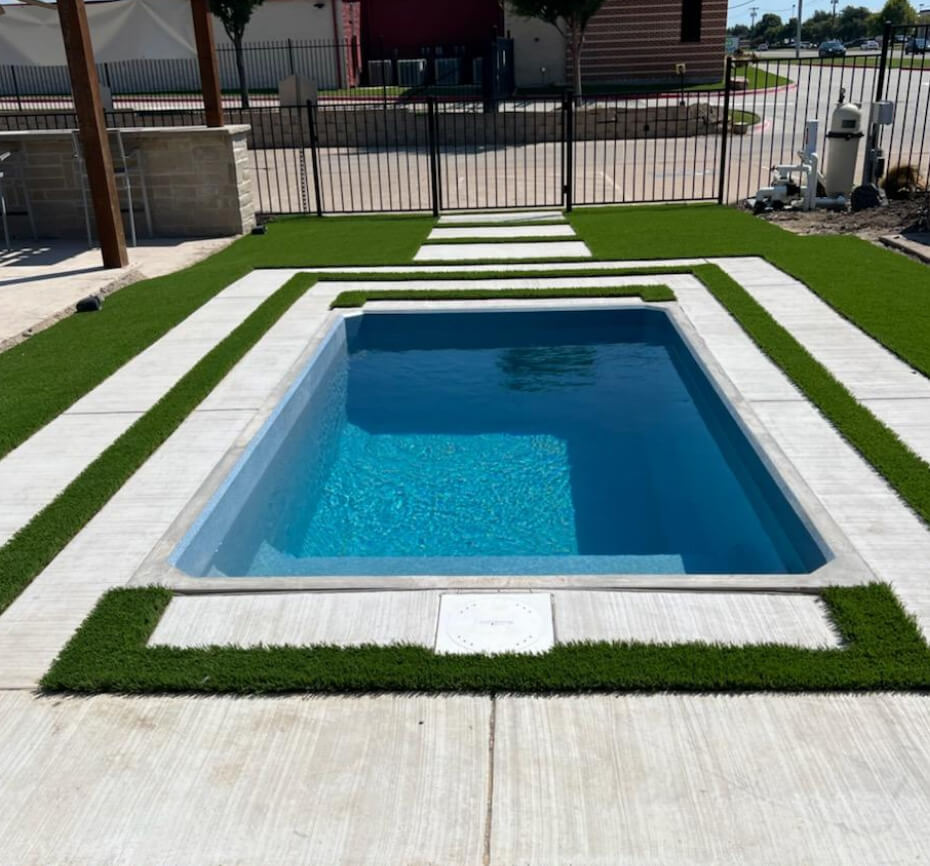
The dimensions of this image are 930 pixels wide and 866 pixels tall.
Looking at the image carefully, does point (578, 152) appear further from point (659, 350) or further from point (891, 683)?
point (891, 683)

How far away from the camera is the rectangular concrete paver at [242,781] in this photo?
110 inches

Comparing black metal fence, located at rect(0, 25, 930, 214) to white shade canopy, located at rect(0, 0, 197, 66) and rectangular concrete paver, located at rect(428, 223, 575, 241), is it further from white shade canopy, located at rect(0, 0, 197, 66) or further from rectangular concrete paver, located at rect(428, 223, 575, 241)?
white shade canopy, located at rect(0, 0, 197, 66)

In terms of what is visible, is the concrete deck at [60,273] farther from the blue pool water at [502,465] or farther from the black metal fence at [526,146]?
the blue pool water at [502,465]

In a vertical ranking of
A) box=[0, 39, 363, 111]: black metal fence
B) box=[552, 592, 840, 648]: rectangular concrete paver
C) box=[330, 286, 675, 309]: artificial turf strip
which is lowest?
box=[552, 592, 840, 648]: rectangular concrete paver

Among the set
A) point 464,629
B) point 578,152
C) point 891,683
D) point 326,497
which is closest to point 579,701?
point 464,629

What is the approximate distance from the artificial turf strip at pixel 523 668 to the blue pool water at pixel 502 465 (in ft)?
2.64

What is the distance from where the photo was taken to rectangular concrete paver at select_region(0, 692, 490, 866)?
9.18 ft

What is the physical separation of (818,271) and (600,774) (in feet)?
26.1

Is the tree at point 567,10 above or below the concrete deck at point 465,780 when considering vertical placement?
above

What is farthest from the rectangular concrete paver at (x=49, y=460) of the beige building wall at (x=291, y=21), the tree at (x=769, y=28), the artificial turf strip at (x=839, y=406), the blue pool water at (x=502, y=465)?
the tree at (x=769, y=28)

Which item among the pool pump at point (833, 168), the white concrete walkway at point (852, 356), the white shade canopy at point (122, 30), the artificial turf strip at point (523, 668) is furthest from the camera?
the white shade canopy at point (122, 30)

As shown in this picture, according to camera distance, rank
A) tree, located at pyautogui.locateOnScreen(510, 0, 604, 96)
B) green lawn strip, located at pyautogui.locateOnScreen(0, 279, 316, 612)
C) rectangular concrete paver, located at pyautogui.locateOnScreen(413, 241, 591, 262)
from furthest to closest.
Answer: tree, located at pyautogui.locateOnScreen(510, 0, 604, 96), rectangular concrete paver, located at pyautogui.locateOnScreen(413, 241, 591, 262), green lawn strip, located at pyautogui.locateOnScreen(0, 279, 316, 612)

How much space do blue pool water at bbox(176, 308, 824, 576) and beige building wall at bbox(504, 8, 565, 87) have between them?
94.3 ft

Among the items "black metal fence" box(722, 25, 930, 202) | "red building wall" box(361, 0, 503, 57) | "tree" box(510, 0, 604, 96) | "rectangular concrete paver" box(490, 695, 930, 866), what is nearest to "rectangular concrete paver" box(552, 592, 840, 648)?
"rectangular concrete paver" box(490, 695, 930, 866)
